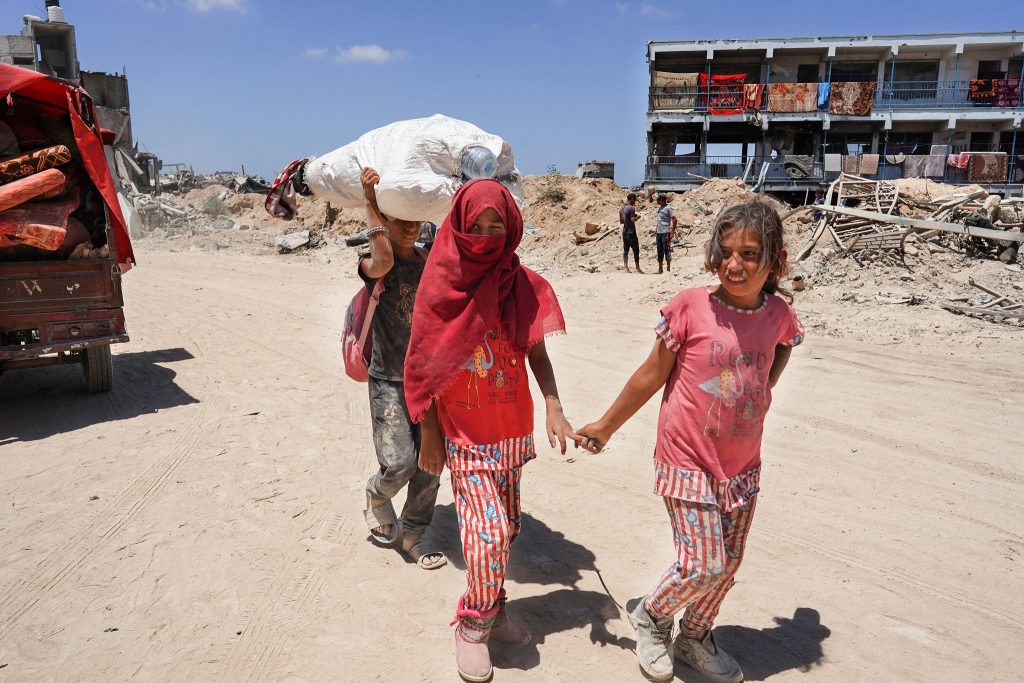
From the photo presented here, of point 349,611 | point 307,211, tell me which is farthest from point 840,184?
point 307,211

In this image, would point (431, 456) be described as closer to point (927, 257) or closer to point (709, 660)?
point (709, 660)

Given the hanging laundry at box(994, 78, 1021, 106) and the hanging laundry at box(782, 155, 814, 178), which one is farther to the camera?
the hanging laundry at box(994, 78, 1021, 106)

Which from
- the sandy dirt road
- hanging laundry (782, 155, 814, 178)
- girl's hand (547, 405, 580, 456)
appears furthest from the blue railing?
girl's hand (547, 405, 580, 456)

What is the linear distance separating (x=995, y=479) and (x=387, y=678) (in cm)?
424

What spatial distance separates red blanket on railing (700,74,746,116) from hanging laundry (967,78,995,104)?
9.21 metres

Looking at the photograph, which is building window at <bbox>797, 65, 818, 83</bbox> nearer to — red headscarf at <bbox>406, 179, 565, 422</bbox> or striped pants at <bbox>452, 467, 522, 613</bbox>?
red headscarf at <bbox>406, 179, 565, 422</bbox>

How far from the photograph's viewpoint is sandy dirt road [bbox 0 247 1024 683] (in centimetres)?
286

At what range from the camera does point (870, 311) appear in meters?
10.2

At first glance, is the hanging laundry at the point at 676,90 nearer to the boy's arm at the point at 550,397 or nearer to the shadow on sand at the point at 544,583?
the shadow on sand at the point at 544,583

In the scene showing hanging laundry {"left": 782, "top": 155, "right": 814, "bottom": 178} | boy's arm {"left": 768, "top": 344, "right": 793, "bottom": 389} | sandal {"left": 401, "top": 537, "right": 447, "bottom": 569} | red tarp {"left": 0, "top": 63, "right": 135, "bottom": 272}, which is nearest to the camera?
boy's arm {"left": 768, "top": 344, "right": 793, "bottom": 389}

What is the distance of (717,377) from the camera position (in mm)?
2357

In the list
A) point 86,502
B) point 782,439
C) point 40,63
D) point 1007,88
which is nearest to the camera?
point 86,502

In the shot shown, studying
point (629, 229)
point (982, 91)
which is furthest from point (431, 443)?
point (982, 91)

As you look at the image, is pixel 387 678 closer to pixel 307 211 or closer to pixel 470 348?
pixel 470 348
